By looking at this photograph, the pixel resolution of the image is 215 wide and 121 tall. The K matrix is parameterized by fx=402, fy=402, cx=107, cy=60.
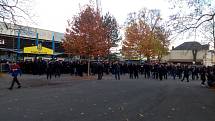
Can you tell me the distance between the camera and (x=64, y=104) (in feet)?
50.8

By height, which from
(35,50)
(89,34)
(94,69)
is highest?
(89,34)

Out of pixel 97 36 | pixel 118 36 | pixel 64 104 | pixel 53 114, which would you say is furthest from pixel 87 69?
pixel 118 36

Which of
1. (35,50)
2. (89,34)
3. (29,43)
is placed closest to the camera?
(89,34)

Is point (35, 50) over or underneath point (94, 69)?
over

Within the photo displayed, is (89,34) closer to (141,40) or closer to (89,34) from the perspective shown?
(89,34)

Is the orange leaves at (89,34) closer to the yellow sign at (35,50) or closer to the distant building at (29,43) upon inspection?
the yellow sign at (35,50)

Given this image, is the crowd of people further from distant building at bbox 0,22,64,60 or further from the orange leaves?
distant building at bbox 0,22,64,60

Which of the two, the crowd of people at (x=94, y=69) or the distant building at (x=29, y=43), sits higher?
the distant building at (x=29, y=43)

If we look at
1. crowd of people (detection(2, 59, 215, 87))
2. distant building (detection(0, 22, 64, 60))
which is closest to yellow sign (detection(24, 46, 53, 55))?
distant building (detection(0, 22, 64, 60))

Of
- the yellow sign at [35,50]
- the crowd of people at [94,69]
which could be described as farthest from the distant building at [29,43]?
the crowd of people at [94,69]

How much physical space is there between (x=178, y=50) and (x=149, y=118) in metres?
126

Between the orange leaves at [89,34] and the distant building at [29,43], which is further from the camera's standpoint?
the distant building at [29,43]

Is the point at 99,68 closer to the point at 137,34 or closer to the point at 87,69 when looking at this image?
the point at 87,69

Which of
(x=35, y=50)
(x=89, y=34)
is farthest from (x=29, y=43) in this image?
(x=89, y=34)
